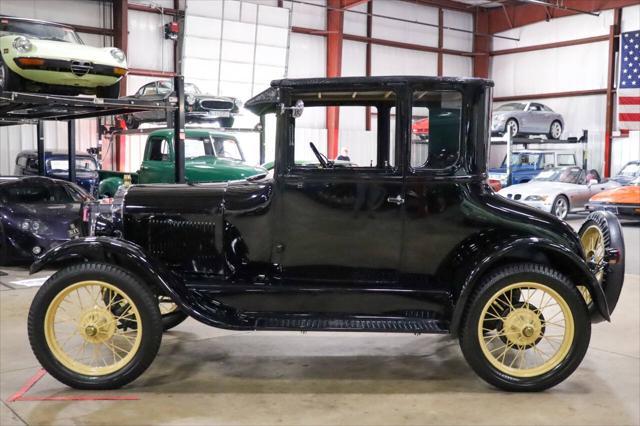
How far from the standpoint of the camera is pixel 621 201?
14.0 meters

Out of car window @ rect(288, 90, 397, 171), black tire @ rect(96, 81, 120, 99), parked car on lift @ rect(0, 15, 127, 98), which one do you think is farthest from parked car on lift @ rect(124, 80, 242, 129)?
car window @ rect(288, 90, 397, 171)

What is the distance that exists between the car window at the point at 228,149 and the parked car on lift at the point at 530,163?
28.4ft

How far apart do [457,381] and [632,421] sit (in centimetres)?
106

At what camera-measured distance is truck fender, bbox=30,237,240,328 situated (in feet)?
13.5

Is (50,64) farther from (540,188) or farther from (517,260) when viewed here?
(540,188)

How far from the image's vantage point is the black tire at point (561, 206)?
48.6ft

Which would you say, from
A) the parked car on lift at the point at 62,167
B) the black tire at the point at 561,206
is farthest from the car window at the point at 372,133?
the black tire at the point at 561,206

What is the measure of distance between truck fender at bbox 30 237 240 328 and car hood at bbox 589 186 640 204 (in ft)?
39.5

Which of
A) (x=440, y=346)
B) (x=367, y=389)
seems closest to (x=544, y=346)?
(x=440, y=346)

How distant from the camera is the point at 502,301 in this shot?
4219 mm

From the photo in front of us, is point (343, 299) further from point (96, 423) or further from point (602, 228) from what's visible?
point (602, 228)

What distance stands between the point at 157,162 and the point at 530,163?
10942mm

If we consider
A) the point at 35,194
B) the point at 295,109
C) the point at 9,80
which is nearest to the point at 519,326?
the point at 295,109

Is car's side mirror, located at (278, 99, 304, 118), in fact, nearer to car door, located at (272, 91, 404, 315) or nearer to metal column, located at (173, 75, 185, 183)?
car door, located at (272, 91, 404, 315)
